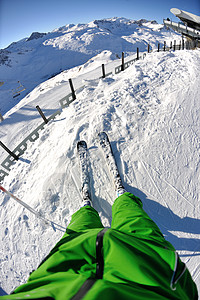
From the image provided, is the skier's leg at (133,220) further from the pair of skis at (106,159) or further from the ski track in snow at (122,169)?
the ski track in snow at (122,169)

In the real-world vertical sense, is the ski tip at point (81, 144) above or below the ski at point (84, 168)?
above

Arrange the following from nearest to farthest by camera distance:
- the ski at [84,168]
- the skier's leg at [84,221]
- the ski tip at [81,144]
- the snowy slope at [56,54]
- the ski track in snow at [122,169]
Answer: the skier's leg at [84,221]
the ski track in snow at [122,169]
the ski at [84,168]
the ski tip at [81,144]
the snowy slope at [56,54]

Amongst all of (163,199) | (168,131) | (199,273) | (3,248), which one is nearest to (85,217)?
(163,199)

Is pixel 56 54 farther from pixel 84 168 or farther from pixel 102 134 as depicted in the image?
pixel 84 168

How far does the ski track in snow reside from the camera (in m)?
3.17

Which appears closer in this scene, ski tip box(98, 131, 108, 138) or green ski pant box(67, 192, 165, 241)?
green ski pant box(67, 192, 165, 241)

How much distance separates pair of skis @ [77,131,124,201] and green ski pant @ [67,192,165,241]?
0.90m

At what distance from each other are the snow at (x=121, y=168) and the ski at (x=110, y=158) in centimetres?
22

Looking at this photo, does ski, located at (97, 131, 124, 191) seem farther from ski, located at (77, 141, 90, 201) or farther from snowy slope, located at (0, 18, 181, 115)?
snowy slope, located at (0, 18, 181, 115)

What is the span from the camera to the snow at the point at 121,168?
318 centimetres

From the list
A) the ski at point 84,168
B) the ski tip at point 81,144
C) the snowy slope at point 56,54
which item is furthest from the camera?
the snowy slope at point 56,54

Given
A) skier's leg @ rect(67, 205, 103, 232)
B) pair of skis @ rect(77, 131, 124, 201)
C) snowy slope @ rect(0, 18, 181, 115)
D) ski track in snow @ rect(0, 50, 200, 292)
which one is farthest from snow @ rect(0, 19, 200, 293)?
snowy slope @ rect(0, 18, 181, 115)

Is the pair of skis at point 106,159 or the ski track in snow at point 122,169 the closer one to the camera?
the ski track in snow at point 122,169

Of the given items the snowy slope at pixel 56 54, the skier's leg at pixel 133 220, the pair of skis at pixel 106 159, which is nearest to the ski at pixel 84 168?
the pair of skis at pixel 106 159
